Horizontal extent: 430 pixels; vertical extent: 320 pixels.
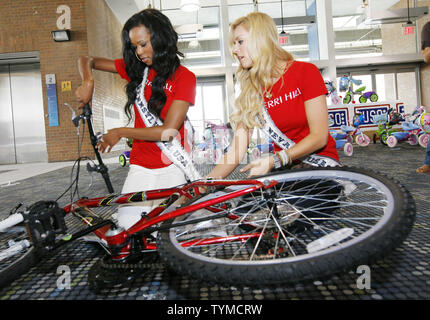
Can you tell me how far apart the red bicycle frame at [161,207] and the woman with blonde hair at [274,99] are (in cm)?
23

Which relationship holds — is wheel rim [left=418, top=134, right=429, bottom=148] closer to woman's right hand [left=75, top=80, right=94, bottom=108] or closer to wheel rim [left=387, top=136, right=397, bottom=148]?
wheel rim [left=387, top=136, right=397, bottom=148]

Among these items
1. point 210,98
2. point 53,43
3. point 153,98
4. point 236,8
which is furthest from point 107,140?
point 236,8

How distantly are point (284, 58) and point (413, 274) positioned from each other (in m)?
0.96

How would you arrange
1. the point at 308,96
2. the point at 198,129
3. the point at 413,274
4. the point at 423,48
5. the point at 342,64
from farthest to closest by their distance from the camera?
the point at 342,64
the point at 198,129
the point at 423,48
the point at 308,96
the point at 413,274

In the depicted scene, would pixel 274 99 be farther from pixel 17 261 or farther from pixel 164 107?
pixel 17 261

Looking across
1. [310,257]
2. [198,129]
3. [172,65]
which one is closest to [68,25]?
[198,129]

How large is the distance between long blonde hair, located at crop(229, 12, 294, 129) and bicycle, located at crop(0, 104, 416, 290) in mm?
380

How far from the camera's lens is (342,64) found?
10.3m

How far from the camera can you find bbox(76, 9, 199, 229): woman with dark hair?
4.59ft

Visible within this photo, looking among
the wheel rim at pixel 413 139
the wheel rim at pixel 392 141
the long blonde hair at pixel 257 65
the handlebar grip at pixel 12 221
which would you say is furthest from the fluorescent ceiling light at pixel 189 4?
the handlebar grip at pixel 12 221

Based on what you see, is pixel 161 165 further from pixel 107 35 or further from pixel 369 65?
pixel 369 65

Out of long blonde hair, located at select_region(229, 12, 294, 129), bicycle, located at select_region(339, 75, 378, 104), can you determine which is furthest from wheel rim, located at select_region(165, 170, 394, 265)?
bicycle, located at select_region(339, 75, 378, 104)

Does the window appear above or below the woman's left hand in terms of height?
above

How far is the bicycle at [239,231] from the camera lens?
2.25 feet
